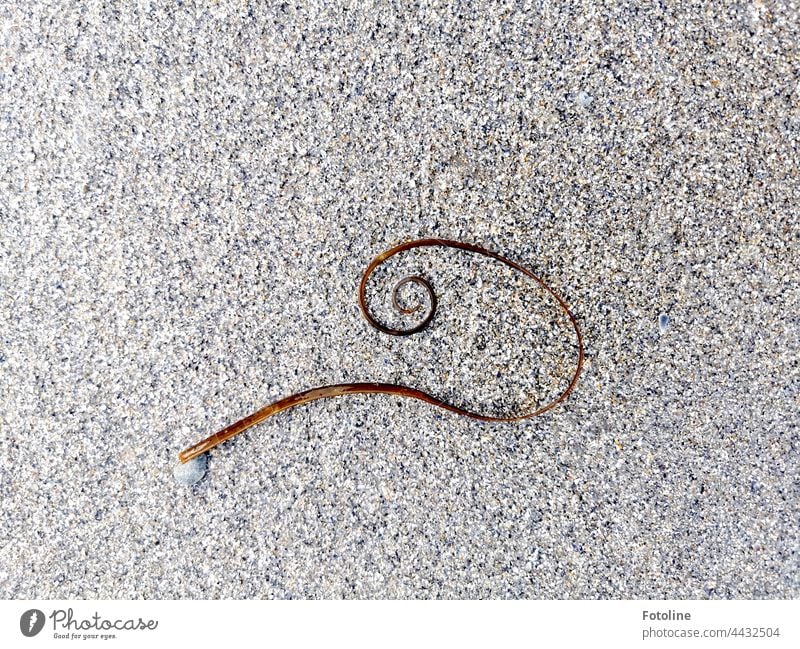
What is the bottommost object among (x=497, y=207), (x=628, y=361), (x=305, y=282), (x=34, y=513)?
(x=34, y=513)

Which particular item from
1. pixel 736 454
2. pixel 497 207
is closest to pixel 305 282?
pixel 497 207

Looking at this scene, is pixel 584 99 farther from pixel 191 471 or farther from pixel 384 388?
pixel 191 471

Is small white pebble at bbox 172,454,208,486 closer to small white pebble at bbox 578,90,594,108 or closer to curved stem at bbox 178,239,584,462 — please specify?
curved stem at bbox 178,239,584,462

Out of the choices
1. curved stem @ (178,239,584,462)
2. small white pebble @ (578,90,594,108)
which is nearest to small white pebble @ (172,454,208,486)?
curved stem @ (178,239,584,462)

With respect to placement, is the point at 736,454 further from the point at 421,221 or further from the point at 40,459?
the point at 40,459

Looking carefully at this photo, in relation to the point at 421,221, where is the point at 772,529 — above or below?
below

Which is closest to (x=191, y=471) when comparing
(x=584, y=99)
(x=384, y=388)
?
(x=384, y=388)

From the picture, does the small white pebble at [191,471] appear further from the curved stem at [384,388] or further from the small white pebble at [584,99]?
the small white pebble at [584,99]
